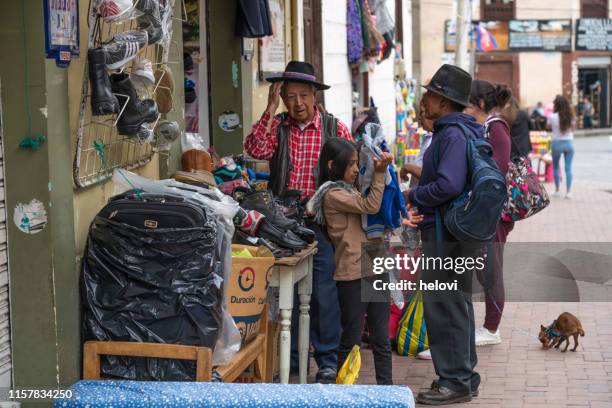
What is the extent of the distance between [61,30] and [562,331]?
169 inches

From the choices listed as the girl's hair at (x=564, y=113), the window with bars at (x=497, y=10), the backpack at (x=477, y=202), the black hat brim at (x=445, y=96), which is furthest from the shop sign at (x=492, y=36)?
the backpack at (x=477, y=202)

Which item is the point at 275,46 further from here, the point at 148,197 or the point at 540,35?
the point at 540,35

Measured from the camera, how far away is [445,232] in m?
5.91

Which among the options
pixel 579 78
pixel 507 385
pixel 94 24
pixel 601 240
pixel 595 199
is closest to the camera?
pixel 94 24

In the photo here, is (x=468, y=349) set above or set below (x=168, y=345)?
below

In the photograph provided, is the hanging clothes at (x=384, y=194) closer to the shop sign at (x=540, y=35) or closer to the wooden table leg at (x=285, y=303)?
the wooden table leg at (x=285, y=303)

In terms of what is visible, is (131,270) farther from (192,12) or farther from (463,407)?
(192,12)

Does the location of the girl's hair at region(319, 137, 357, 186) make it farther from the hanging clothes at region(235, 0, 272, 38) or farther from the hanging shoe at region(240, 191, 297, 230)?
the hanging clothes at region(235, 0, 272, 38)

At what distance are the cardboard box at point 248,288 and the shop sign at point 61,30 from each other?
4.34ft

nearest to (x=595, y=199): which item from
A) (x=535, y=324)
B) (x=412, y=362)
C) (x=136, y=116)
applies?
(x=535, y=324)

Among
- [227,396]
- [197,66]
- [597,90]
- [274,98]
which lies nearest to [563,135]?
A: [197,66]

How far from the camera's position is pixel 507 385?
651 centimetres

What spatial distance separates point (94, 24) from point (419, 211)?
223cm

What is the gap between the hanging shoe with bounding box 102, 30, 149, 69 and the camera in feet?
15.7
